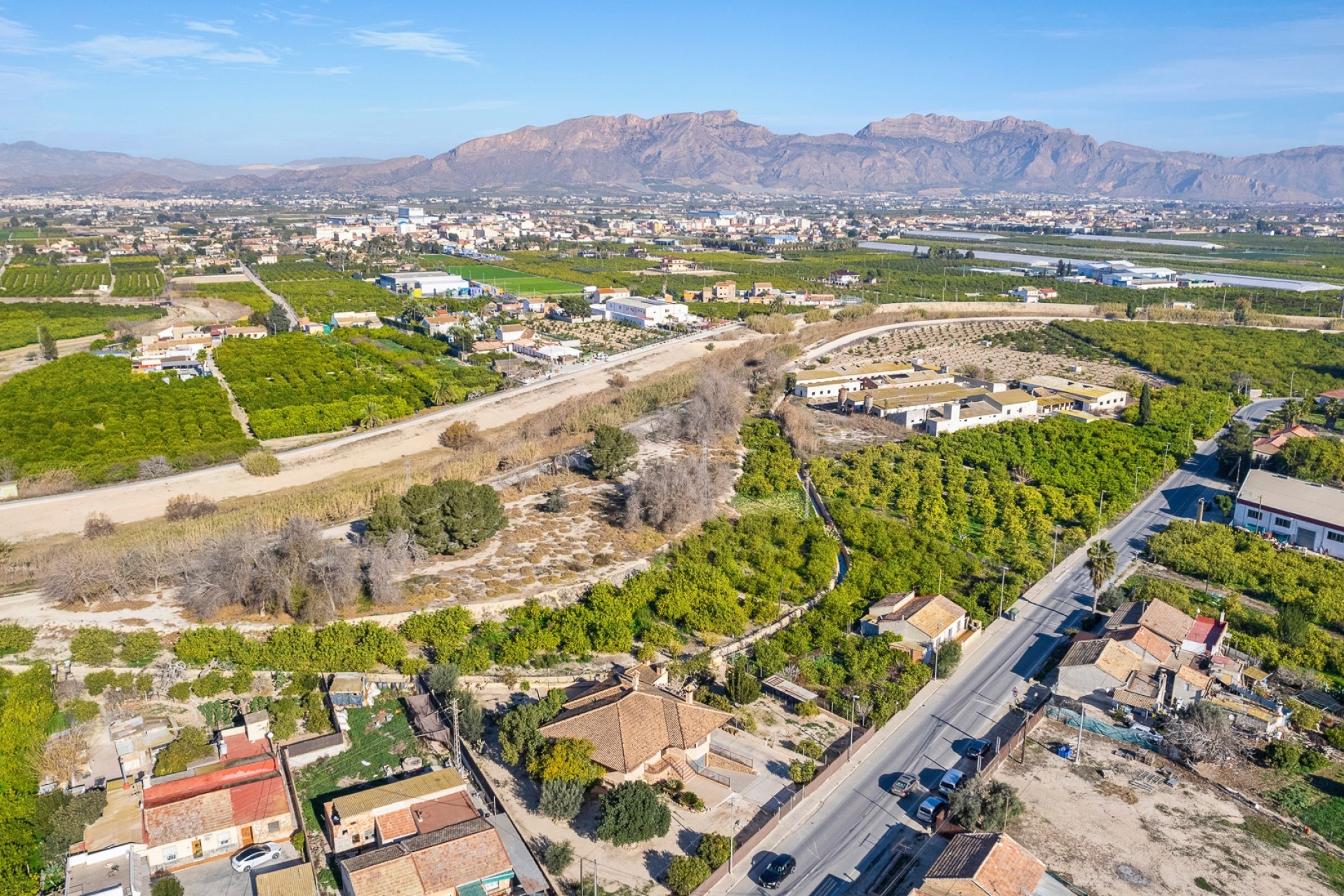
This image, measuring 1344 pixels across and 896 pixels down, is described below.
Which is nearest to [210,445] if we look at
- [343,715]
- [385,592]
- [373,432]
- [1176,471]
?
[373,432]

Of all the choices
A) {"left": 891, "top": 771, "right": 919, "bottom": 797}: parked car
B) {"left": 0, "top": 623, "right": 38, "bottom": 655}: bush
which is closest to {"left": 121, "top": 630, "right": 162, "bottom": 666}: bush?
{"left": 0, "top": 623, "right": 38, "bottom": 655}: bush

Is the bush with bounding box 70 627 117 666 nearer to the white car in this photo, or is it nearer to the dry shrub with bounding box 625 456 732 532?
the white car

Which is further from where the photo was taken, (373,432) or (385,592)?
(373,432)

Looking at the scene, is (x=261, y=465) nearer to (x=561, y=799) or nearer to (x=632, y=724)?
(x=632, y=724)

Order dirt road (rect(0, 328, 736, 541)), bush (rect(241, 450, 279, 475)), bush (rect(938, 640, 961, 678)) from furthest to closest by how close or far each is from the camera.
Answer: bush (rect(241, 450, 279, 475)) → dirt road (rect(0, 328, 736, 541)) → bush (rect(938, 640, 961, 678))

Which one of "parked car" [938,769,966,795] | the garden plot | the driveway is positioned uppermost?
the garden plot

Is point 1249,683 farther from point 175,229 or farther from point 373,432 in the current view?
point 175,229
